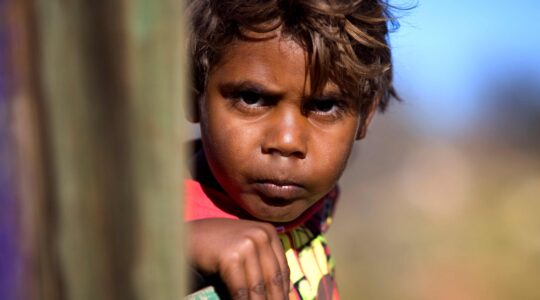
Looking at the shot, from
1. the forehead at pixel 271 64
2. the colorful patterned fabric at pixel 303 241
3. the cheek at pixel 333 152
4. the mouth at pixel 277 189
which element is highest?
the forehead at pixel 271 64

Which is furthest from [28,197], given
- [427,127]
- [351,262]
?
[427,127]

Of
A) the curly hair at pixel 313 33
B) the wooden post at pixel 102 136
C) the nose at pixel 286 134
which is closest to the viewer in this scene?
the wooden post at pixel 102 136

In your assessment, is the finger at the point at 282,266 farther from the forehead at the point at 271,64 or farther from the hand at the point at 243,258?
the forehead at the point at 271,64

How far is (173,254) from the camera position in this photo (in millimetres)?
995

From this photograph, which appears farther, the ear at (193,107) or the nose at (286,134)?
the ear at (193,107)

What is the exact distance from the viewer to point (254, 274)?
5.43 ft

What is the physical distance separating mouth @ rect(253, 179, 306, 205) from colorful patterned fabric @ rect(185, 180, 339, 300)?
0.14 m

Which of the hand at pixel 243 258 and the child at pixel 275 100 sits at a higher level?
the child at pixel 275 100

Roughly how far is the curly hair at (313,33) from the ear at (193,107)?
0.01 meters

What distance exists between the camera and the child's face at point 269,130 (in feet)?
6.51

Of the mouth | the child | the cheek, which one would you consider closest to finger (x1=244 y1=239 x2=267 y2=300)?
the child

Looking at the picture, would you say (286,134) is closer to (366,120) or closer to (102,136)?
(366,120)

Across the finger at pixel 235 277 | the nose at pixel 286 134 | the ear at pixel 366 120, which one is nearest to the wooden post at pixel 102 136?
the finger at pixel 235 277

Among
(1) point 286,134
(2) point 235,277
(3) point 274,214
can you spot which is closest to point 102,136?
(2) point 235,277
